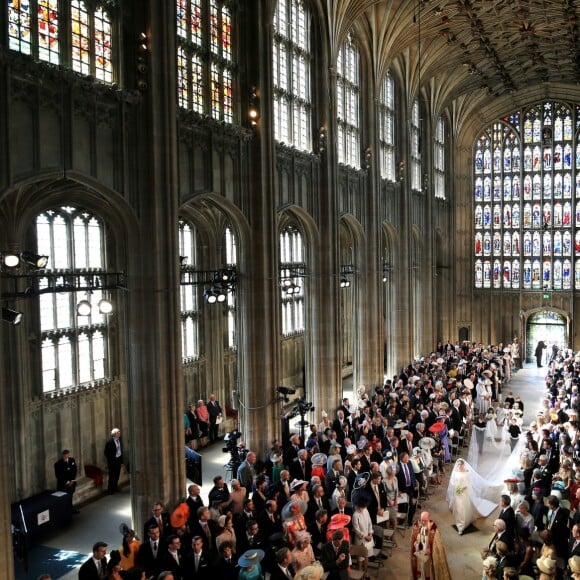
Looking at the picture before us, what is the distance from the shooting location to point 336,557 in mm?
9328

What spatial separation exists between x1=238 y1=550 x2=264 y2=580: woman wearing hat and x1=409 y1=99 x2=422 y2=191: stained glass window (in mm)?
25103

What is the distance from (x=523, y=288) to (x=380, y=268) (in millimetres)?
16001

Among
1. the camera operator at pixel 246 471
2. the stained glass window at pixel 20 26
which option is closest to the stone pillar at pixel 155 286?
the camera operator at pixel 246 471

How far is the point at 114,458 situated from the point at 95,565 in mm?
6733

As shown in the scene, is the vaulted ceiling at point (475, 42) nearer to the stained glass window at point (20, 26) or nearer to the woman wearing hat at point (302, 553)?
the stained glass window at point (20, 26)

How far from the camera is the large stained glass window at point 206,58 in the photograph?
46.8 feet

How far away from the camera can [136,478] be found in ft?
41.8

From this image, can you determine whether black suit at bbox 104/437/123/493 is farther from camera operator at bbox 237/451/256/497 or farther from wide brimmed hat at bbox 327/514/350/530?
wide brimmed hat at bbox 327/514/350/530

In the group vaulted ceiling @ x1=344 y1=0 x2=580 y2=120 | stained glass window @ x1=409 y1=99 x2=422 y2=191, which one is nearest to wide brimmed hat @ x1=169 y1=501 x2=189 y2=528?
vaulted ceiling @ x1=344 y1=0 x2=580 y2=120

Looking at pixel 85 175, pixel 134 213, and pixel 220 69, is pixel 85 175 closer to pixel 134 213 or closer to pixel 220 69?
pixel 134 213

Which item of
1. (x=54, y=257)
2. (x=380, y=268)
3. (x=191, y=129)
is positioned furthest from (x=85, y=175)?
(x=380, y=268)

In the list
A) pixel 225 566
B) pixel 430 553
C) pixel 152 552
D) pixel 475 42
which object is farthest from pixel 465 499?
pixel 475 42

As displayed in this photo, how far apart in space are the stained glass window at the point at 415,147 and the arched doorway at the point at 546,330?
1191 centimetres

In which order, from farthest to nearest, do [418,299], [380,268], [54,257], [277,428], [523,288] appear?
[523,288]
[418,299]
[380,268]
[277,428]
[54,257]
